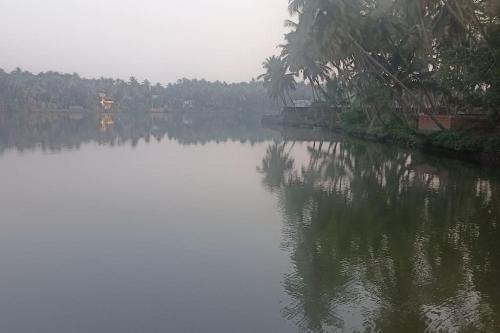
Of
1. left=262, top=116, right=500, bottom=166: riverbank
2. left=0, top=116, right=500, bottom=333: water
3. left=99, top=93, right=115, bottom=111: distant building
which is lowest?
left=0, top=116, right=500, bottom=333: water

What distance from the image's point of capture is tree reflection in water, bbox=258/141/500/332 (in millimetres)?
6219

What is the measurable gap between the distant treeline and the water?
101937 mm

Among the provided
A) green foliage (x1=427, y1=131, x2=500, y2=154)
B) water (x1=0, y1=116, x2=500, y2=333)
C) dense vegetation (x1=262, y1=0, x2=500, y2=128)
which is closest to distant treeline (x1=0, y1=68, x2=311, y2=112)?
dense vegetation (x1=262, y1=0, x2=500, y2=128)

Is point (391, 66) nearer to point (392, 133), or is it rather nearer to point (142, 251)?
point (392, 133)

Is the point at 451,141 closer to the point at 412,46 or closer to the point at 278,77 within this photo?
the point at 412,46

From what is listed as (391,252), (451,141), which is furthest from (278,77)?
(391,252)

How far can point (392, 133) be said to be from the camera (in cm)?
3612

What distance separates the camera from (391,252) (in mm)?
8875

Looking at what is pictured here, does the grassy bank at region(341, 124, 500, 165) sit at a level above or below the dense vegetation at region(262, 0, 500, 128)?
below

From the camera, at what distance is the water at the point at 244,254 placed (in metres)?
6.15

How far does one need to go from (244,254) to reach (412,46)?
29586mm

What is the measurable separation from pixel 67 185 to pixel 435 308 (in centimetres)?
1170

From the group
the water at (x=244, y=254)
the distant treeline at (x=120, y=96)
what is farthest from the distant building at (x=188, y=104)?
the water at (x=244, y=254)

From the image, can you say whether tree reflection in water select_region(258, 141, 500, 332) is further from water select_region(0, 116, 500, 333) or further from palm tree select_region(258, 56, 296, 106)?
palm tree select_region(258, 56, 296, 106)
